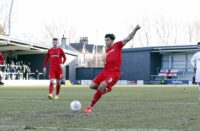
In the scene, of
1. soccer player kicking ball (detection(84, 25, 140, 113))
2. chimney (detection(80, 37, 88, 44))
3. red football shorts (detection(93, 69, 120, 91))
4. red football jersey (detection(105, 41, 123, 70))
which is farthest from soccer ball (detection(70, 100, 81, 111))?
chimney (detection(80, 37, 88, 44))

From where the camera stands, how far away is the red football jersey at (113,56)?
12903mm

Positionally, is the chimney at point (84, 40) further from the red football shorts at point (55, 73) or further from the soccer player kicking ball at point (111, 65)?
the soccer player kicking ball at point (111, 65)

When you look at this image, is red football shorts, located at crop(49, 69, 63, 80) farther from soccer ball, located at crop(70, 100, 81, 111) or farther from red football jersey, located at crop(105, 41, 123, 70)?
red football jersey, located at crop(105, 41, 123, 70)

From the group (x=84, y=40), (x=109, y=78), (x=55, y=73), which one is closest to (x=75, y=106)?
(x=109, y=78)

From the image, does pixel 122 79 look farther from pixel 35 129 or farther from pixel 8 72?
pixel 35 129

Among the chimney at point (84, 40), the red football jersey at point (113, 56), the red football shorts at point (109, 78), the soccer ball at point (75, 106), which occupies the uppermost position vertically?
the chimney at point (84, 40)

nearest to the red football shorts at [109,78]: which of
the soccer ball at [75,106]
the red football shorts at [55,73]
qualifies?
the soccer ball at [75,106]

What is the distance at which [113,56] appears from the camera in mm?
12906

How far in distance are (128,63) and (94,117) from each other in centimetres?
6592

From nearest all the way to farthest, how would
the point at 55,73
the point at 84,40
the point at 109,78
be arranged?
the point at 109,78
the point at 55,73
the point at 84,40

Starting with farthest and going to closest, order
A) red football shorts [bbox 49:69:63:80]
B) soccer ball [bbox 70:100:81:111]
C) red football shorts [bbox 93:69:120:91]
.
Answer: red football shorts [bbox 49:69:63:80], soccer ball [bbox 70:100:81:111], red football shorts [bbox 93:69:120:91]

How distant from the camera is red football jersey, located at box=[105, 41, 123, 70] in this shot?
12903mm

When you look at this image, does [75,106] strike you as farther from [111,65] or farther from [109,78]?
[111,65]

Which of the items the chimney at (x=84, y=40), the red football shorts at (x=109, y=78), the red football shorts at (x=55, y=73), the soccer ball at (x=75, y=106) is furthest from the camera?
the chimney at (x=84, y=40)
